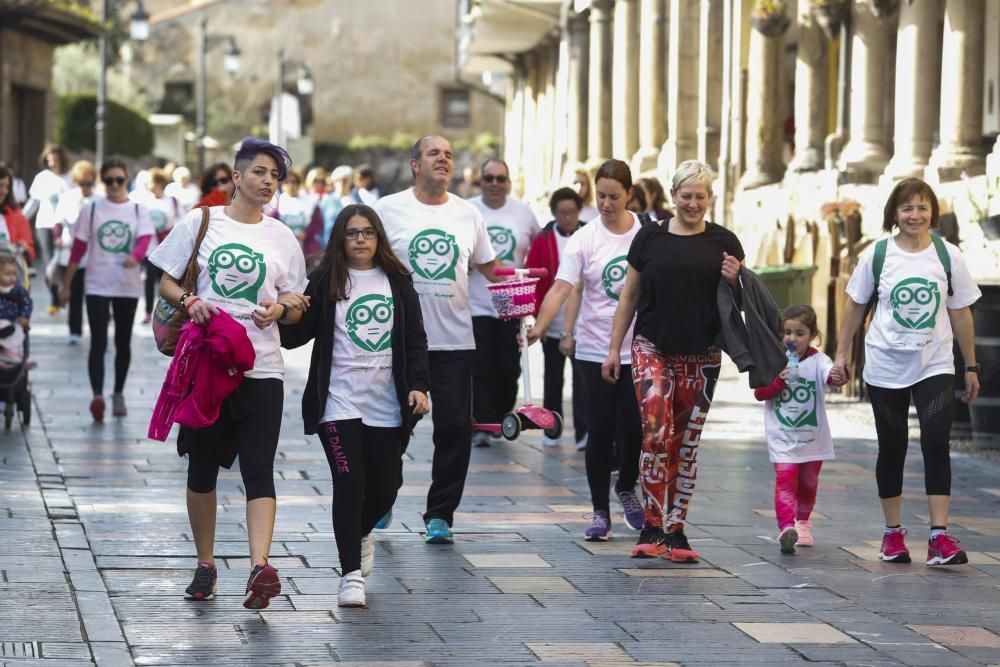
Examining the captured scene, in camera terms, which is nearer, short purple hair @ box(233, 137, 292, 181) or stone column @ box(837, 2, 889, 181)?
short purple hair @ box(233, 137, 292, 181)

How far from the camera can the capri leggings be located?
23.8ft

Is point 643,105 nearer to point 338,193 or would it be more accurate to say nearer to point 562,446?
point 338,193

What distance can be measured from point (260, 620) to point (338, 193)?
63.3 ft

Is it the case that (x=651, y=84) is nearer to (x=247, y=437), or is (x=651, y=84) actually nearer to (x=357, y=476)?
(x=357, y=476)

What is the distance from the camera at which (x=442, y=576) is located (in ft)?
26.3

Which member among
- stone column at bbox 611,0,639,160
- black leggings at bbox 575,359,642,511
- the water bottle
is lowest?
black leggings at bbox 575,359,642,511

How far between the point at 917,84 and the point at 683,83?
8370 mm

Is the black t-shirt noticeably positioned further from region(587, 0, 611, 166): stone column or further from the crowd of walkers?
region(587, 0, 611, 166): stone column

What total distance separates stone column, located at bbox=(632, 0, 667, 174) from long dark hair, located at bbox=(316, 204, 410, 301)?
2082 centimetres

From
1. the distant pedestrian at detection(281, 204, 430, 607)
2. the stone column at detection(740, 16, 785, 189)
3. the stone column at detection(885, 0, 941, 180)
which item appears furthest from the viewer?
the stone column at detection(740, 16, 785, 189)

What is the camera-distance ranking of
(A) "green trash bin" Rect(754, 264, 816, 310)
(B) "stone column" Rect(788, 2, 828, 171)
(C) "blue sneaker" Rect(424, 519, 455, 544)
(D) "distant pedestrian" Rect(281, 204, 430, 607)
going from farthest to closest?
(B) "stone column" Rect(788, 2, 828, 171)
(A) "green trash bin" Rect(754, 264, 816, 310)
(C) "blue sneaker" Rect(424, 519, 455, 544)
(D) "distant pedestrian" Rect(281, 204, 430, 607)

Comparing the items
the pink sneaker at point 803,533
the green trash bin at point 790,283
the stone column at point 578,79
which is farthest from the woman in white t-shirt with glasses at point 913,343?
the stone column at point 578,79

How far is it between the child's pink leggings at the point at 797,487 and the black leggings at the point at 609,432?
68 cm

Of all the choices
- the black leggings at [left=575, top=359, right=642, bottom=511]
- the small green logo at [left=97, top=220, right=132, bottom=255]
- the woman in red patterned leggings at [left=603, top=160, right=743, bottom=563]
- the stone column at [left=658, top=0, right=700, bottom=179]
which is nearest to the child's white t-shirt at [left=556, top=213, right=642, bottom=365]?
the black leggings at [left=575, top=359, right=642, bottom=511]
